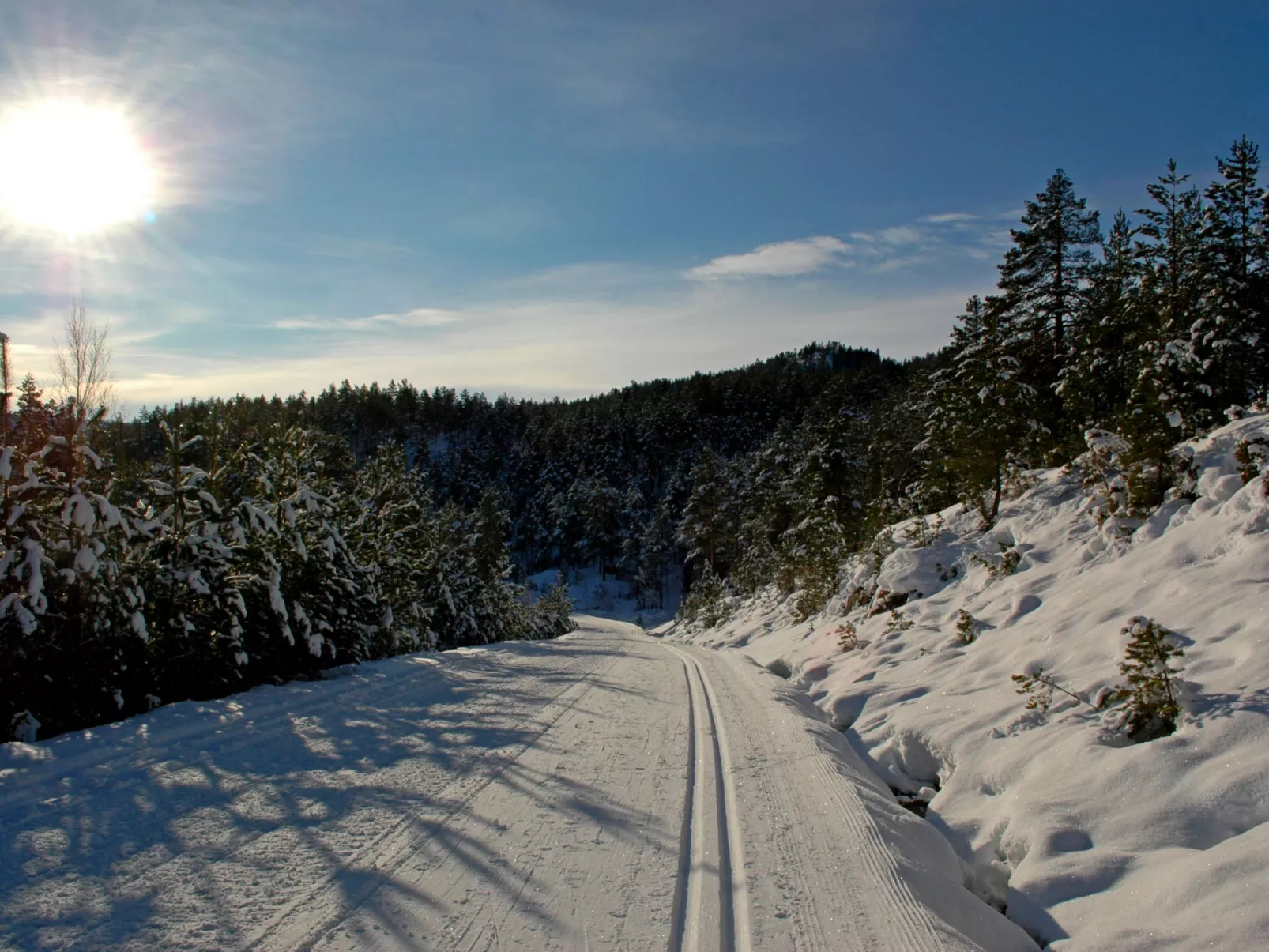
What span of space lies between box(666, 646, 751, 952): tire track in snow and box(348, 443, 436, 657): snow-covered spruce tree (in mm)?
9422

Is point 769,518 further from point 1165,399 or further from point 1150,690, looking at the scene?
point 1150,690

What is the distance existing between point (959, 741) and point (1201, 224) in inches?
812

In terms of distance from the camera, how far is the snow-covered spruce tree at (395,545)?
14.9 m

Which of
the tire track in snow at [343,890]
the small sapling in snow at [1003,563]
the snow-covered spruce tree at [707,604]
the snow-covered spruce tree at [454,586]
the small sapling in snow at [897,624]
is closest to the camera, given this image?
the tire track in snow at [343,890]

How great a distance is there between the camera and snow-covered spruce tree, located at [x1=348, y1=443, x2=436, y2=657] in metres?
14.9

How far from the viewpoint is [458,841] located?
14.4 feet

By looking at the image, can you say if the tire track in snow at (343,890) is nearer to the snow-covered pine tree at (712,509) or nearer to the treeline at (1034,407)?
the treeline at (1034,407)

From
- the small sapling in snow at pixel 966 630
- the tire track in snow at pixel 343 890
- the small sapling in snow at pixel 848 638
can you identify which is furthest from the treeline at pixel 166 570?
the small sapling in snow at pixel 966 630

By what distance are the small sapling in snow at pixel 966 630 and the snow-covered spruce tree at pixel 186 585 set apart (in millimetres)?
10251

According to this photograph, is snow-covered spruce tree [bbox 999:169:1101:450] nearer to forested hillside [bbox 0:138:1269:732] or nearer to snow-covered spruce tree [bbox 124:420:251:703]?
forested hillside [bbox 0:138:1269:732]

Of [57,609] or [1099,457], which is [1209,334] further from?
[57,609]

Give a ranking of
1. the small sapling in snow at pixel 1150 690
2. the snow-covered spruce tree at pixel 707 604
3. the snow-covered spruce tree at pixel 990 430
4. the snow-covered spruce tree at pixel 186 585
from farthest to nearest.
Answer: the snow-covered spruce tree at pixel 707 604, the snow-covered spruce tree at pixel 990 430, the snow-covered spruce tree at pixel 186 585, the small sapling in snow at pixel 1150 690

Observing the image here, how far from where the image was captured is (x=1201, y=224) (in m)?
19.6

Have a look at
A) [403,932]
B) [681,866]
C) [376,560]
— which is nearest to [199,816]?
[403,932]
